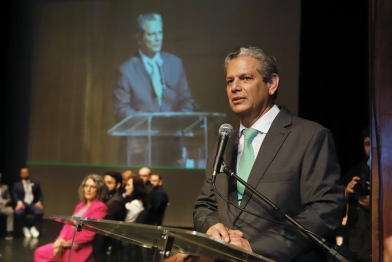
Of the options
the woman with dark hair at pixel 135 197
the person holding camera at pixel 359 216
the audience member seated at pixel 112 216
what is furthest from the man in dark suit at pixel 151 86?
the person holding camera at pixel 359 216

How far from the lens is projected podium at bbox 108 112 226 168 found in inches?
289

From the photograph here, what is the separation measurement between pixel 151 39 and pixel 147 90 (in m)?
0.83

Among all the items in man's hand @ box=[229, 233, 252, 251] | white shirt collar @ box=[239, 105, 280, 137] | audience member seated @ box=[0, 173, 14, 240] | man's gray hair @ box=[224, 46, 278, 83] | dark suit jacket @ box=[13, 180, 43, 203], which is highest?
man's gray hair @ box=[224, 46, 278, 83]

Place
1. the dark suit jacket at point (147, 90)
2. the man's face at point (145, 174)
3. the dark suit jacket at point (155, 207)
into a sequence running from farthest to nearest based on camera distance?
the dark suit jacket at point (147, 90)
the man's face at point (145, 174)
the dark suit jacket at point (155, 207)

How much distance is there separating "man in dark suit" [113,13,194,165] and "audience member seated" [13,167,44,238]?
1.89 m

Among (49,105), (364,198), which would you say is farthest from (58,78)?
(364,198)

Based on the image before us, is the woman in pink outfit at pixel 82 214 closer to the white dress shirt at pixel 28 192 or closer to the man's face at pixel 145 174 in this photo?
the man's face at pixel 145 174

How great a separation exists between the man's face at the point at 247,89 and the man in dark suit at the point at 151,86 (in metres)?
5.41

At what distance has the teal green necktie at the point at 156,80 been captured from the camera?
7.52 metres

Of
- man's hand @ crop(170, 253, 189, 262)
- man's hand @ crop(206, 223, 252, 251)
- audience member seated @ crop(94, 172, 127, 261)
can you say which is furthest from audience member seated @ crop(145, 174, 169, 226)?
man's hand @ crop(170, 253, 189, 262)

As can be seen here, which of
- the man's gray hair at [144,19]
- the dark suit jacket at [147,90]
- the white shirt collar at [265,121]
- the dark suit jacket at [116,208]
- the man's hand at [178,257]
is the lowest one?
the dark suit jacket at [116,208]

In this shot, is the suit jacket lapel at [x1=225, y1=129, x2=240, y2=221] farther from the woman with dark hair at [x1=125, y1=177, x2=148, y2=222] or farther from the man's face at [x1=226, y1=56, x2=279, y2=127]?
the woman with dark hair at [x1=125, y1=177, x2=148, y2=222]

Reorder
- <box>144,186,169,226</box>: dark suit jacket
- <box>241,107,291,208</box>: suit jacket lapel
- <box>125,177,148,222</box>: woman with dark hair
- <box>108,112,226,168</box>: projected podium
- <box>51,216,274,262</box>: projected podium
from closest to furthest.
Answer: <box>51,216,274,262</box>: projected podium, <box>241,107,291,208</box>: suit jacket lapel, <box>144,186,169,226</box>: dark suit jacket, <box>125,177,148,222</box>: woman with dark hair, <box>108,112,226,168</box>: projected podium

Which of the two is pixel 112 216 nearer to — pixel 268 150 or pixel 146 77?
pixel 146 77
